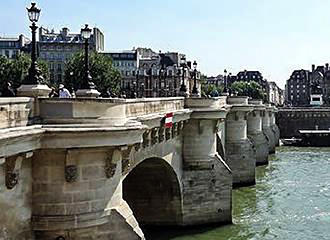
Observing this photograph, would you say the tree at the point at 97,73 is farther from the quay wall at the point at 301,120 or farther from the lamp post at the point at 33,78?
the lamp post at the point at 33,78

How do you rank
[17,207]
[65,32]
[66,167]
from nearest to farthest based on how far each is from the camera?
[17,207] < [66,167] < [65,32]

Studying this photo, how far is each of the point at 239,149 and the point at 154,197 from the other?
1917 cm

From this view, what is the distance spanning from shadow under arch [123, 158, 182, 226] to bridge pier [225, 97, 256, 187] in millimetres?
17258

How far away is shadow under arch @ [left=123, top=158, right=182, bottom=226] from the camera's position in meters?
29.4

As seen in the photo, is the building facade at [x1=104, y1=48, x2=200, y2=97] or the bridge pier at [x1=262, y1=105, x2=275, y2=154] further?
the building facade at [x1=104, y1=48, x2=200, y2=97]

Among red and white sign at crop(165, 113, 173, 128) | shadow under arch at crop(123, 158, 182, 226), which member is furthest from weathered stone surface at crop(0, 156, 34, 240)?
shadow under arch at crop(123, 158, 182, 226)

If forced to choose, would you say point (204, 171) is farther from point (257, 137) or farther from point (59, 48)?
point (59, 48)

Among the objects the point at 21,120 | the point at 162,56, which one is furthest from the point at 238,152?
the point at 162,56

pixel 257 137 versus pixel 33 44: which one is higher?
pixel 33 44

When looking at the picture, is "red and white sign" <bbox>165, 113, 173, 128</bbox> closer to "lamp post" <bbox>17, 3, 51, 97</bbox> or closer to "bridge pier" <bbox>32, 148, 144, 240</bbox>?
"bridge pier" <bbox>32, 148, 144, 240</bbox>

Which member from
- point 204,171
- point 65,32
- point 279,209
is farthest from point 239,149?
point 65,32

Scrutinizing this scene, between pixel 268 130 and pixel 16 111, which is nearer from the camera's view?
pixel 16 111

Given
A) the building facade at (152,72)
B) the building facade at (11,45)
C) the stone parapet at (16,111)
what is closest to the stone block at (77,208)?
the stone parapet at (16,111)

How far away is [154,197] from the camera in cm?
2973
